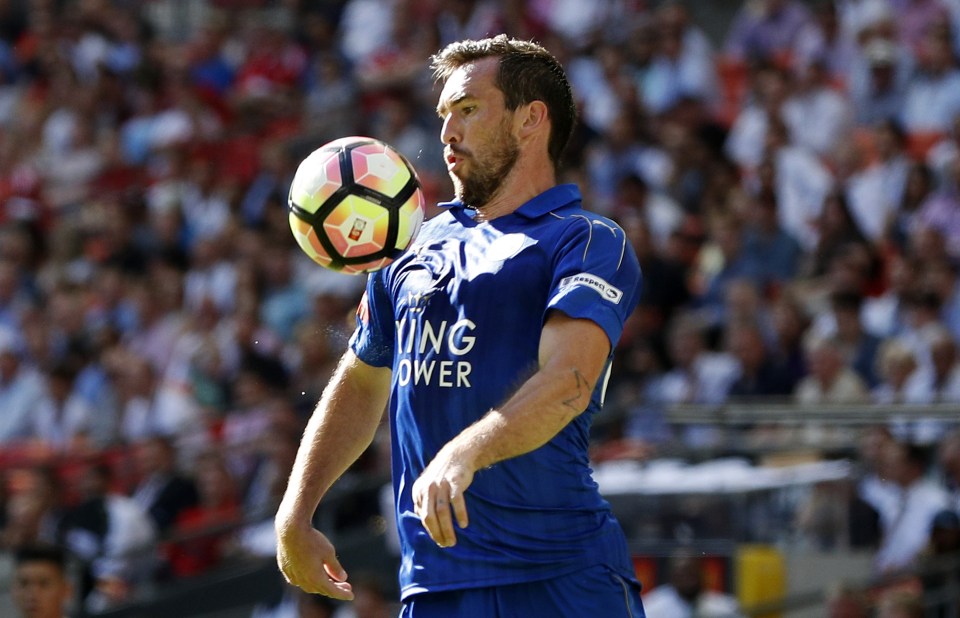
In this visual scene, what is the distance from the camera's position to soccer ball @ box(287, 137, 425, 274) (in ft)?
15.7

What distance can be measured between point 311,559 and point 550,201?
1.17 meters

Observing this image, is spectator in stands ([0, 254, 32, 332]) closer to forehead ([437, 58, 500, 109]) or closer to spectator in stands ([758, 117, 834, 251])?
spectator in stands ([758, 117, 834, 251])

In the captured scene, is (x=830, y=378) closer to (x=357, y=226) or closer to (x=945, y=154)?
(x=945, y=154)

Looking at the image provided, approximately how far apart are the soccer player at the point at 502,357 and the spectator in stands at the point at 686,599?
442cm

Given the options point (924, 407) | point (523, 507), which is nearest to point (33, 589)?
point (523, 507)

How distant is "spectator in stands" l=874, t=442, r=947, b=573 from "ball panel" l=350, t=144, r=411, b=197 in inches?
183

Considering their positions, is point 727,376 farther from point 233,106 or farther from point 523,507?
point 233,106

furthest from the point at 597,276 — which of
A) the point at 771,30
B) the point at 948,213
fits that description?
the point at 771,30

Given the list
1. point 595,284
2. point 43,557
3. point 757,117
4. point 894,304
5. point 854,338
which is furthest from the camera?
point 757,117

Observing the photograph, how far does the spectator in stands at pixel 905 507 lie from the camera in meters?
8.63

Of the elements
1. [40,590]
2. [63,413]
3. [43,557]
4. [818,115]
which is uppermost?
[818,115]

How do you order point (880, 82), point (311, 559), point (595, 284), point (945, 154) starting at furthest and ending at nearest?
1. point (880, 82)
2. point (945, 154)
3. point (311, 559)
4. point (595, 284)

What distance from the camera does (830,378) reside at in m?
10.0

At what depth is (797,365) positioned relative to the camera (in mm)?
10523
